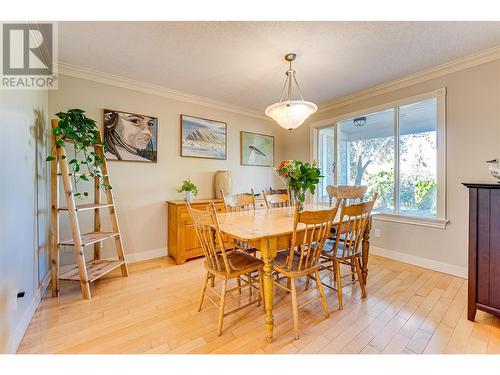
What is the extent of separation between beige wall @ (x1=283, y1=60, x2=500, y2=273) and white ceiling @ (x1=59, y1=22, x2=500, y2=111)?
292mm

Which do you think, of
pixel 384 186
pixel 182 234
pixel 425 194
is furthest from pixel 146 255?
pixel 425 194

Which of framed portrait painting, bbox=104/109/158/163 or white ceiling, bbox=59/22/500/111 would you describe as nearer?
white ceiling, bbox=59/22/500/111

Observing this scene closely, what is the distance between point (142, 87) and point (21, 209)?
203 centimetres

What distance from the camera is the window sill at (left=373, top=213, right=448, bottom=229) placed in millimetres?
2621

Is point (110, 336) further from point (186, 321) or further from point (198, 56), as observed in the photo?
point (198, 56)

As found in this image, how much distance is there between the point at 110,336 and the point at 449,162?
365cm

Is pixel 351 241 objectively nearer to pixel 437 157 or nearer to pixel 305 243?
pixel 305 243

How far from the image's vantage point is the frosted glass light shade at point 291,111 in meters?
2.12

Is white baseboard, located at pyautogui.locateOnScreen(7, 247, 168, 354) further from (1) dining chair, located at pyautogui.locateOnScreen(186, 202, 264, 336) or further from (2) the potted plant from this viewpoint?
(1) dining chair, located at pyautogui.locateOnScreen(186, 202, 264, 336)

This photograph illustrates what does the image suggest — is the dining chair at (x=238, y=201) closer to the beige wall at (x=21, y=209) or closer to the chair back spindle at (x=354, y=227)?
the chair back spindle at (x=354, y=227)

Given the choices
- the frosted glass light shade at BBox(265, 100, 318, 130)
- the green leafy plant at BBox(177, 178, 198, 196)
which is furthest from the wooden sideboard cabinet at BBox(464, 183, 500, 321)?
the green leafy plant at BBox(177, 178, 198, 196)

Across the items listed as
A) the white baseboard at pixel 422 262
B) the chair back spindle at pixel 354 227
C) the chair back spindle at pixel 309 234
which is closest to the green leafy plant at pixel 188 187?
the chair back spindle at pixel 309 234
